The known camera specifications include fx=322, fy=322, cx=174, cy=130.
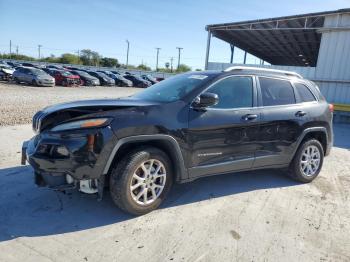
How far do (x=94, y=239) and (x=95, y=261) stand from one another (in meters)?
0.37

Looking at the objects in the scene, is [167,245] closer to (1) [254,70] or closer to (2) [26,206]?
(2) [26,206]

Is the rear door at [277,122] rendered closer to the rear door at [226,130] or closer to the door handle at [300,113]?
the door handle at [300,113]

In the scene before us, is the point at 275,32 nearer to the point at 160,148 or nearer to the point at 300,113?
the point at 300,113

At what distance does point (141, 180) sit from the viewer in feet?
11.9

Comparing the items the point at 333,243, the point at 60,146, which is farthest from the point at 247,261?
the point at 60,146

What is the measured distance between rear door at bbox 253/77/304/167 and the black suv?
2cm

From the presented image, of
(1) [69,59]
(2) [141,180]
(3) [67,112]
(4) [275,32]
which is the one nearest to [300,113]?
(2) [141,180]

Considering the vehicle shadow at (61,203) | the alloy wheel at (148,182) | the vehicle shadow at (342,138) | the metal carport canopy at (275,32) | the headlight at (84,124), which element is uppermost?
Answer: the metal carport canopy at (275,32)

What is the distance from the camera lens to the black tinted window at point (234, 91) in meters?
4.22

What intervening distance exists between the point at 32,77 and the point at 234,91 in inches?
942

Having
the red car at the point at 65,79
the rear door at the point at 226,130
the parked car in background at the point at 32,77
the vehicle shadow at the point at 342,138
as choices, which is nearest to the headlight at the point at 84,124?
the rear door at the point at 226,130

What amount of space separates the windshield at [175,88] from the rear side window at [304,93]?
1.82 meters

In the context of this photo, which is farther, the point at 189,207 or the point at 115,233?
the point at 189,207

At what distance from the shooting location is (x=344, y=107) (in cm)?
1454
